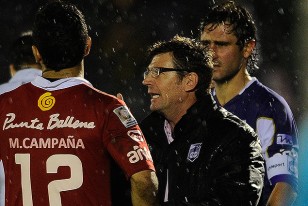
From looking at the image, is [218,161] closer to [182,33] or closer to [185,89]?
[185,89]

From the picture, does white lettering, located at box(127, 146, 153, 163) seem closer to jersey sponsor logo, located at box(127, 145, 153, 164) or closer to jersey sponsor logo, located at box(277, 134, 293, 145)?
jersey sponsor logo, located at box(127, 145, 153, 164)

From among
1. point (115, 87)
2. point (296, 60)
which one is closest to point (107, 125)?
point (115, 87)

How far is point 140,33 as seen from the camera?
36.5 ft

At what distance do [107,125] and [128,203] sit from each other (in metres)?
0.52

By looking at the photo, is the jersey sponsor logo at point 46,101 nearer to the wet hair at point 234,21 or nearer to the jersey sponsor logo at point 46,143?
the jersey sponsor logo at point 46,143

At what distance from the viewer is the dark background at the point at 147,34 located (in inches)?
431

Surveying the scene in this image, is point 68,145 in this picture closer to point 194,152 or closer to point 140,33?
point 194,152

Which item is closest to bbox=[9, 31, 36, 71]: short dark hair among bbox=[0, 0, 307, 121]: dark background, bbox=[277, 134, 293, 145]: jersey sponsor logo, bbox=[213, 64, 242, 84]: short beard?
bbox=[213, 64, 242, 84]: short beard

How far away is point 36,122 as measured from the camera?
3918 millimetres

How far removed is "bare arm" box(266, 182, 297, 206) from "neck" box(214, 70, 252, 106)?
775mm

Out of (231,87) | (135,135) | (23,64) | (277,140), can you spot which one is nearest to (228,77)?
(231,87)

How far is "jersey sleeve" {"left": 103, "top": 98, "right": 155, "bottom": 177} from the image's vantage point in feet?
12.6

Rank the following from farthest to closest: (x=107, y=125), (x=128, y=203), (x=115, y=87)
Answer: (x=115, y=87) < (x=128, y=203) < (x=107, y=125)

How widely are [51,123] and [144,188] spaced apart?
567 mm
